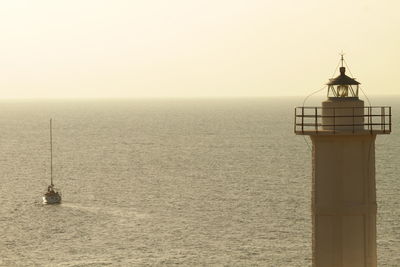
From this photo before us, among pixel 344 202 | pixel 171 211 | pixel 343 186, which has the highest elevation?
pixel 343 186

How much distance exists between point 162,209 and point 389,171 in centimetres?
4415

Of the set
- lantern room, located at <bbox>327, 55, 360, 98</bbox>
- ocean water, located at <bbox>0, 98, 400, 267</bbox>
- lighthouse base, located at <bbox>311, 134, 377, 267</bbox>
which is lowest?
ocean water, located at <bbox>0, 98, 400, 267</bbox>

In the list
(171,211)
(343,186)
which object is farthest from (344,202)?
(171,211)

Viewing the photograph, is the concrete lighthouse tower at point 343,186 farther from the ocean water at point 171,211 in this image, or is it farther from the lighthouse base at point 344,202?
the ocean water at point 171,211

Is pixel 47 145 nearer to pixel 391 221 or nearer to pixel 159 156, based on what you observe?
pixel 159 156

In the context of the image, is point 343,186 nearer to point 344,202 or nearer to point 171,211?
point 344,202

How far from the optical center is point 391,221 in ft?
237

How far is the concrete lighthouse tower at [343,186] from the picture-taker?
16.2 metres

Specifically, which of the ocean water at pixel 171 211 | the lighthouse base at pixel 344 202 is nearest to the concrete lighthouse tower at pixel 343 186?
the lighthouse base at pixel 344 202

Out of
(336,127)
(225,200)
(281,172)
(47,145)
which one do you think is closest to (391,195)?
(225,200)

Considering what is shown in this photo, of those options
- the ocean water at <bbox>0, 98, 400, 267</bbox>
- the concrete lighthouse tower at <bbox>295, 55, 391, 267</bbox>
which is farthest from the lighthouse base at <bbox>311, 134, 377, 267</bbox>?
the ocean water at <bbox>0, 98, 400, 267</bbox>

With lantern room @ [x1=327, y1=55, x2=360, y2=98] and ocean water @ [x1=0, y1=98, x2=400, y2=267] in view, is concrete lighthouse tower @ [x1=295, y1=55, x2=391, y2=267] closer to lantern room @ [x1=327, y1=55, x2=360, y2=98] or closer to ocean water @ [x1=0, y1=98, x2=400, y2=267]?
lantern room @ [x1=327, y1=55, x2=360, y2=98]

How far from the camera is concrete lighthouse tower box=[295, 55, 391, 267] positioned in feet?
53.3

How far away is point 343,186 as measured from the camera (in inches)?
645
